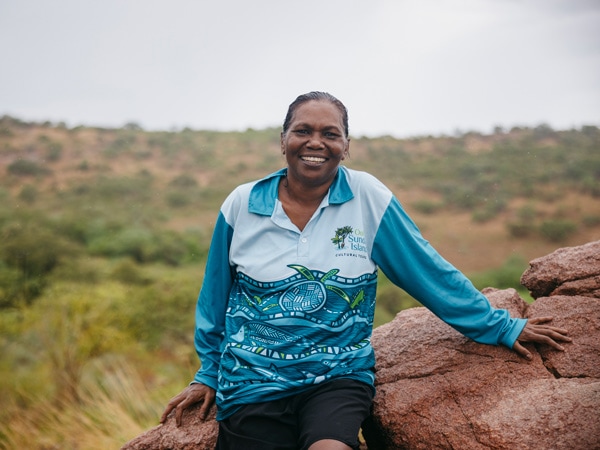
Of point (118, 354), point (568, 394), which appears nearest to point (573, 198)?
point (118, 354)

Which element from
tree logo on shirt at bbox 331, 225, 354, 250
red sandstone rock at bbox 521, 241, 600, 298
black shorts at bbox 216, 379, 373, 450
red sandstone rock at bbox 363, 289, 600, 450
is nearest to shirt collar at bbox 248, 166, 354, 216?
tree logo on shirt at bbox 331, 225, 354, 250

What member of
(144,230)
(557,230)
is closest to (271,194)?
(557,230)

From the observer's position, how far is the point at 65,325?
720 cm

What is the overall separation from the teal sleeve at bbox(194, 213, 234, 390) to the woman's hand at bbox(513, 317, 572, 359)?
140cm

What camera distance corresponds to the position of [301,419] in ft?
7.48

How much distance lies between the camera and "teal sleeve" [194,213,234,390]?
8.61 ft

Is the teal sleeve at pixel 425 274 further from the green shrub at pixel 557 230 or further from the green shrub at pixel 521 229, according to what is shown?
the green shrub at pixel 521 229

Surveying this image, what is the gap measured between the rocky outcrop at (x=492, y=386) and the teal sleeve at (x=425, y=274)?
29 cm

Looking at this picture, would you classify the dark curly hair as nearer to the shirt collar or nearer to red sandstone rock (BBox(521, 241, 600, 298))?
the shirt collar

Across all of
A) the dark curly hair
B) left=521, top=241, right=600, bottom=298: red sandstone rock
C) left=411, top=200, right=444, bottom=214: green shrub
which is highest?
the dark curly hair

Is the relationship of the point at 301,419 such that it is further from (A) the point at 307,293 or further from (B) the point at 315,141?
(B) the point at 315,141

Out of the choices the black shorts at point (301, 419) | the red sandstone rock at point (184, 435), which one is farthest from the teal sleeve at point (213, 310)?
the black shorts at point (301, 419)

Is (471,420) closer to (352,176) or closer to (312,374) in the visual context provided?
(312,374)

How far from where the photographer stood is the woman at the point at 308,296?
7.61 ft
